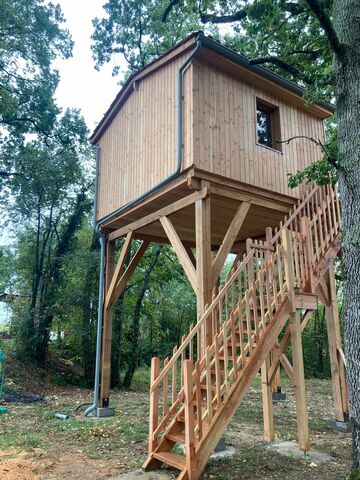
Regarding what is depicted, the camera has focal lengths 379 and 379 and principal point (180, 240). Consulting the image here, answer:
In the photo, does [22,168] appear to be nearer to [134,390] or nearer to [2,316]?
Answer: [2,316]

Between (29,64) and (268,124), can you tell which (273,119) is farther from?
(29,64)

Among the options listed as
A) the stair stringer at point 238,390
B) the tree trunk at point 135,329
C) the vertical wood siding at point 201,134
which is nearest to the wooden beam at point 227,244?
the vertical wood siding at point 201,134

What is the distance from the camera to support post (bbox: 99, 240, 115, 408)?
8.02 meters

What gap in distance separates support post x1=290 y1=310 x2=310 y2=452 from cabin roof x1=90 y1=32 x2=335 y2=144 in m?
3.80

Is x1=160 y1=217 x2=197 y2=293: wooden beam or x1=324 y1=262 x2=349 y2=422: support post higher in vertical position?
x1=160 y1=217 x2=197 y2=293: wooden beam

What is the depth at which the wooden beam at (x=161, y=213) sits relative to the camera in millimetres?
6133

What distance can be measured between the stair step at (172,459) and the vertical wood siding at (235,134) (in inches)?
158

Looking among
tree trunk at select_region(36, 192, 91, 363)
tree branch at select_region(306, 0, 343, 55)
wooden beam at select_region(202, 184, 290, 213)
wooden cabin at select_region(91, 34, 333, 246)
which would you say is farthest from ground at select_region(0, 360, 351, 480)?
tree branch at select_region(306, 0, 343, 55)

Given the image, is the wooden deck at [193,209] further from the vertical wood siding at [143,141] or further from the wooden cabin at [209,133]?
the vertical wood siding at [143,141]

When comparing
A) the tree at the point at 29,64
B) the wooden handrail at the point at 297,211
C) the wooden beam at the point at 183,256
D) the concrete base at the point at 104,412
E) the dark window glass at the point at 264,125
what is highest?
the tree at the point at 29,64

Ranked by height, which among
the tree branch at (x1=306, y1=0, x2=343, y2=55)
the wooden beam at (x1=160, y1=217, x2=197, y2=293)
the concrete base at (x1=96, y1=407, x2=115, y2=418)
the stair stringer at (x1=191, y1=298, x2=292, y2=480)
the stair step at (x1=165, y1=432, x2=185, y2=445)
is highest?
the tree branch at (x1=306, y1=0, x2=343, y2=55)

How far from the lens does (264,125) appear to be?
25.8ft

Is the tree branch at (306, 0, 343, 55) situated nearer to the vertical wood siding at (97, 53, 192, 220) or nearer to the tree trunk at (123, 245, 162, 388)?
the vertical wood siding at (97, 53, 192, 220)

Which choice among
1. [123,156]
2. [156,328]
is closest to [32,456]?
[123,156]
